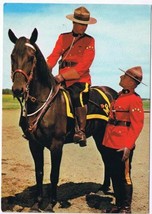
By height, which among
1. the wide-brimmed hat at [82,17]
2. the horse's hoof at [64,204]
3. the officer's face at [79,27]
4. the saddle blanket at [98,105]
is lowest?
the horse's hoof at [64,204]

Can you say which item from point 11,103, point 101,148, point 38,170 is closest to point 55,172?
point 38,170

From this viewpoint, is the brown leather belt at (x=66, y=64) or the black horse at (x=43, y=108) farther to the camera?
the brown leather belt at (x=66, y=64)

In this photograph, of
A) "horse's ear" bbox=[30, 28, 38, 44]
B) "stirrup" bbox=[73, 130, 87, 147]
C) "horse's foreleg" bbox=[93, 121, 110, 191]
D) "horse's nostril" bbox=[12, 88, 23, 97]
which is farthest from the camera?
"horse's foreleg" bbox=[93, 121, 110, 191]

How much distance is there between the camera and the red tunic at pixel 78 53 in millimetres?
3277

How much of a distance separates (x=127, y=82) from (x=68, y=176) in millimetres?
807

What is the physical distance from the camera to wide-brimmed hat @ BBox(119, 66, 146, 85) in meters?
3.19

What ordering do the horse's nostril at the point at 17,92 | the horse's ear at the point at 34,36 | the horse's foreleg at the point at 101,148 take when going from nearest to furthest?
the horse's nostril at the point at 17,92 < the horse's ear at the point at 34,36 < the horse's foreleg at the point at 101,148

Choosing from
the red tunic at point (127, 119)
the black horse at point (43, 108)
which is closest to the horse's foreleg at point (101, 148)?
the black horse at point (43, 108)

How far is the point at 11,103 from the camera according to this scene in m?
3.27

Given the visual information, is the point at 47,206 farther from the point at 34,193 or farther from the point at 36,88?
the point at 36,88

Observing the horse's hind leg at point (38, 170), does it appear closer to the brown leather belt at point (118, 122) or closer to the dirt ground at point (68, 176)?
the dirt ground at point (68, 176)

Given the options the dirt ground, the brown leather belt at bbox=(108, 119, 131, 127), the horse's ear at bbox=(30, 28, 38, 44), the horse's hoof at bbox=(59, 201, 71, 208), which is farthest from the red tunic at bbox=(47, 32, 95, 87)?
the horse's hoof at bbox=(59, 201, 71, 208)

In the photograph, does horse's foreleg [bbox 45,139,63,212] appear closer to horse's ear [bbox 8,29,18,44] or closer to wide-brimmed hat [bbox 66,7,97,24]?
horse's ear [bbox 8,29,18,44]

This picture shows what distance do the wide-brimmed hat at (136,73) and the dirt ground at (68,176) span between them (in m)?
0.51
